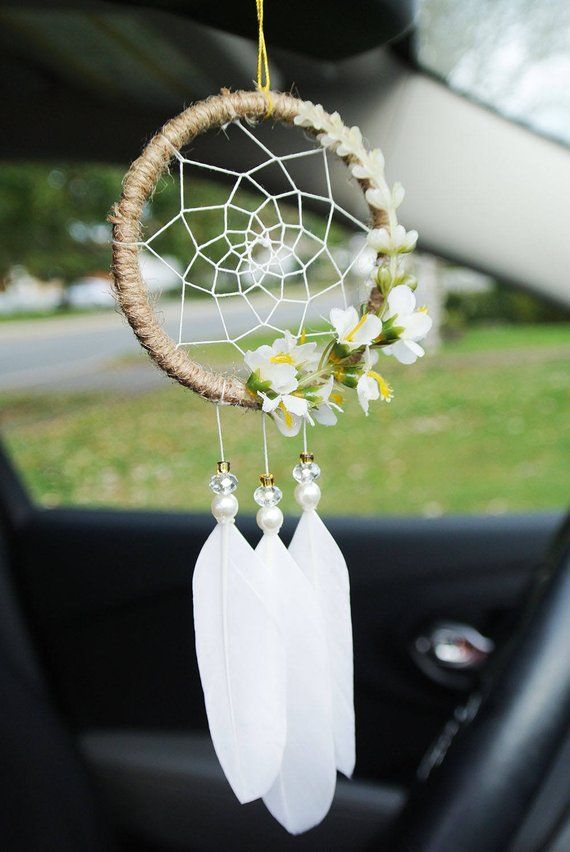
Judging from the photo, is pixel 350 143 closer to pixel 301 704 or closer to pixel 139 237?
pixel 139 237

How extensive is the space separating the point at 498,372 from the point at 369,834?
6.37m

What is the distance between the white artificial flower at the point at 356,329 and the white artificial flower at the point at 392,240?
0.09 m

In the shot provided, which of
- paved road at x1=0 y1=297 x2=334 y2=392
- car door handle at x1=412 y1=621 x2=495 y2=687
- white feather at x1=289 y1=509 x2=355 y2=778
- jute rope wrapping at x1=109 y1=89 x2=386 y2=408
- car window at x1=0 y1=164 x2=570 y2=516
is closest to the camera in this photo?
jute rope wrapping at x1=109 y1=89 x2=386 y2=408

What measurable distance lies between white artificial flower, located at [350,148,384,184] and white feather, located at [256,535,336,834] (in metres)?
0.36

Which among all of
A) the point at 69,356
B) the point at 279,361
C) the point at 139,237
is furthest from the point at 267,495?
the point at 69,356

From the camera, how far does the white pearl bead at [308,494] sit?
2.69 ft

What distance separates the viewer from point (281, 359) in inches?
30.2

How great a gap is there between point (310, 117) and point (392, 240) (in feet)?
0.46

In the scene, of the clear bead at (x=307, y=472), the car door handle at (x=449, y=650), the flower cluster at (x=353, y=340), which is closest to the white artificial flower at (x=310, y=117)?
the flower cluster at (x=353, y=340)

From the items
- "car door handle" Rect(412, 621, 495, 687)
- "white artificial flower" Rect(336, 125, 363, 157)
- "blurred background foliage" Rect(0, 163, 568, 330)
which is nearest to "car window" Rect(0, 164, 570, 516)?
"blurred background foliage" Rect(0, 163, 568, 330)

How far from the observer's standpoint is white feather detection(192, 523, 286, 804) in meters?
0.79

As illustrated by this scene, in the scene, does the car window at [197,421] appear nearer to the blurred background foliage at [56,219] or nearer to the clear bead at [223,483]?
the blurred background foliage at [56,219]

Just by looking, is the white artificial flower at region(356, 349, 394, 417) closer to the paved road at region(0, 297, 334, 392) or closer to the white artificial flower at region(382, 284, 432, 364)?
the white artificial flower at region(382, 284, 432, 364)

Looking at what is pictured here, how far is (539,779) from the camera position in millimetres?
1137
